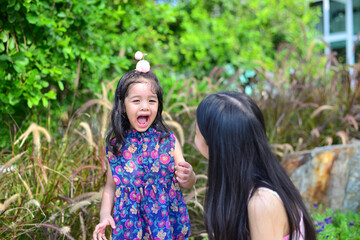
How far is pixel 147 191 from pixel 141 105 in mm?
462

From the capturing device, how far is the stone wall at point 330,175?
13.1 feet

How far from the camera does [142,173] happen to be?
232 cm

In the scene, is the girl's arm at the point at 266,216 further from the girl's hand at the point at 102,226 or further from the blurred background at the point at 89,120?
the blurred background at the point at 89,120

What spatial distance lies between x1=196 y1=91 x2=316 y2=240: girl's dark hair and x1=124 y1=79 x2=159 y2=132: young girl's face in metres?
0.54

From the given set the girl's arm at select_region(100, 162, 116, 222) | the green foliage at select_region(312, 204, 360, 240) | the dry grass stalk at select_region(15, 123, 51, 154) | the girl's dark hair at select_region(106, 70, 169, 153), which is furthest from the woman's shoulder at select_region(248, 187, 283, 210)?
the dry grass stalk at select_region(15, 123, 51, 154)

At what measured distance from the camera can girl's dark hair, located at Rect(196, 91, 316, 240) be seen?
175 cm

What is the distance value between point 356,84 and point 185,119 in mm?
2128

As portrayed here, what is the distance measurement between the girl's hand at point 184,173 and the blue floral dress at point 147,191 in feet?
0.26

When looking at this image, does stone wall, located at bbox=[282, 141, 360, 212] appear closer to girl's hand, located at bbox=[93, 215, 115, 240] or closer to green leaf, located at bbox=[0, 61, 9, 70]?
girl's hand, located at bbox=[93, 215, 115, 240]

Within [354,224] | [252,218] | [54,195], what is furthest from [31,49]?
[354,224]

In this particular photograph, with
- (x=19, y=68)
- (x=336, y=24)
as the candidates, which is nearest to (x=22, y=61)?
(x=19, y=68)

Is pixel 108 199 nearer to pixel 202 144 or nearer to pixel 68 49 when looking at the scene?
pixel 202 144

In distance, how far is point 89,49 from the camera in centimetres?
420

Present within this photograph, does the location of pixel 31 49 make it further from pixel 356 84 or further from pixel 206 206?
pixel 356 84
